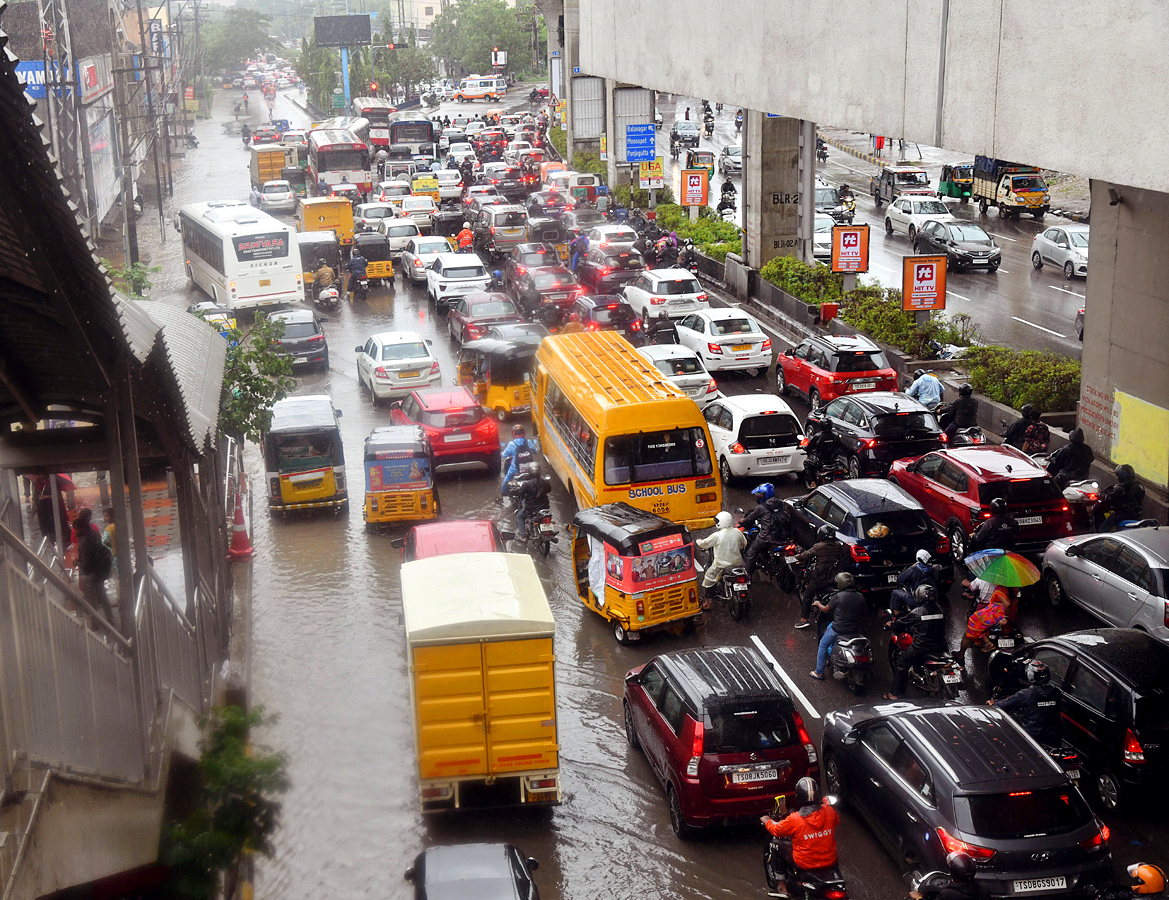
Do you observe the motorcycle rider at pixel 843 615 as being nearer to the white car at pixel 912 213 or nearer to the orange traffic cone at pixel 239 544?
the orange traffic cone at pixel 239 544

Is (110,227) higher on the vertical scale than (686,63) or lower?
lower

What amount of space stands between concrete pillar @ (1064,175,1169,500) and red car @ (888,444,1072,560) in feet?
9.11

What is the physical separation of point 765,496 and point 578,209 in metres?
32.1

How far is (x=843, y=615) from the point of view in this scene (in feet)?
48.1

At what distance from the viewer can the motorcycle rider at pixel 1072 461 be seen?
19656mm

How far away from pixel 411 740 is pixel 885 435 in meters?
10.5

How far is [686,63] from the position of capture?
2733 cm

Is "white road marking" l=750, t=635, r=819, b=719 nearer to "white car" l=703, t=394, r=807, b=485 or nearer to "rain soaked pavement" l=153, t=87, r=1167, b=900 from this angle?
"rain soaked pavement" l=153, t=87, r=1167, b=900

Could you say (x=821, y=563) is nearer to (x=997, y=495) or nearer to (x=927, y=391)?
(x=997, y=495)

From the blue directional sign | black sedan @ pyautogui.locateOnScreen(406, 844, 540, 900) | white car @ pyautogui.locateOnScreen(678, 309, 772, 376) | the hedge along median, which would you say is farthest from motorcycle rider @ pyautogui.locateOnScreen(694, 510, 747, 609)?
the blue directional sign

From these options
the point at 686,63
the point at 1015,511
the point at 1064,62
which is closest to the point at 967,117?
the point at 1064,62

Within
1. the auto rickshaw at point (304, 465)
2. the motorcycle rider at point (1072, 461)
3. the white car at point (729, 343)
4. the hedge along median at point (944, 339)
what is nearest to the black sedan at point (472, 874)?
the auto rickshaw at point (304, 465)

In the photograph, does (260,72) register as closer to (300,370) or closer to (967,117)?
(300,370)

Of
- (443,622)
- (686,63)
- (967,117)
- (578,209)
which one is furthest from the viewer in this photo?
(578,209)
